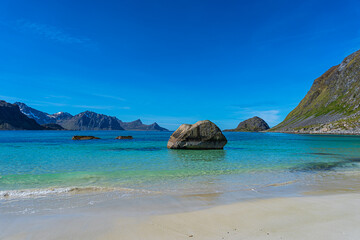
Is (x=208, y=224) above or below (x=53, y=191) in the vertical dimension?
above

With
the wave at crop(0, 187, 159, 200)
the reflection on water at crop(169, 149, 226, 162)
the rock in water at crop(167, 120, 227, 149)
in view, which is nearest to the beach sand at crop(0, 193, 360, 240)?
the wave at crop(0, 187, 159, 200)

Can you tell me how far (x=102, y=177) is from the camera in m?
13.1

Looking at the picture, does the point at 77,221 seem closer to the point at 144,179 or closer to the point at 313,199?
the point at 144,179

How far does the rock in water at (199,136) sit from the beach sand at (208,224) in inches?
974

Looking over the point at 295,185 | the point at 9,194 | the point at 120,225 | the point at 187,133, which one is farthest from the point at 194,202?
the point at 187,133

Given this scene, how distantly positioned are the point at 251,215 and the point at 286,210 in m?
1.43

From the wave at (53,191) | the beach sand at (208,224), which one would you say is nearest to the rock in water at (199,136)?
the wave at (53,191)

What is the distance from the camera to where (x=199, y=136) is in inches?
1278

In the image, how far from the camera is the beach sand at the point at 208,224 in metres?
5.31

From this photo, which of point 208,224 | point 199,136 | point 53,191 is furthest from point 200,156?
point 208,224

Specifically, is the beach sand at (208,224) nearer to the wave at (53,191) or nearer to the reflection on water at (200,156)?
the wave at (53,191)

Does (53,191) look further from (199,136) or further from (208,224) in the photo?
(199,136)

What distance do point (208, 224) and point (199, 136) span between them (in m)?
26.6

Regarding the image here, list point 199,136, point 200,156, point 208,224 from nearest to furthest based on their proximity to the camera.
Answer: point 208,224
point 200,156
point 199,136
